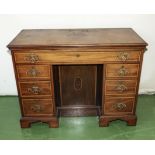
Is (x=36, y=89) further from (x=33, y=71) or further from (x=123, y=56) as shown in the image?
(x=123, y=56)

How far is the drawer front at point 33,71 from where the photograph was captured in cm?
183

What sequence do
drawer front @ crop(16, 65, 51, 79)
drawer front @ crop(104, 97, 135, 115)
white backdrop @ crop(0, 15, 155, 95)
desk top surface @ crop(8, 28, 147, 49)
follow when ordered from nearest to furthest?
1. desk top surface @ crop(8, 28, 147, 49)
2. drawer front @ crop(16, 65, 51, 79)
3. drawer front @ crop(104, 97, 135, 115)
4. white backdrop @ crop(0, 15, 155, 95)

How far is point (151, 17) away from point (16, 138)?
181 cm

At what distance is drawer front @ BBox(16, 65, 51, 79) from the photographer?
6.00 ft

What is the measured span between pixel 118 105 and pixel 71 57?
653 mm

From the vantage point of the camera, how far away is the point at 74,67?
214cm

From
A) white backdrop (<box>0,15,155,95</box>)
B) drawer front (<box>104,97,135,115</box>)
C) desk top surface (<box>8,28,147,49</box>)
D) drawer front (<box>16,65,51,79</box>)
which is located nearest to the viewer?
desk top surface (<box>8,28,147,49</box>)

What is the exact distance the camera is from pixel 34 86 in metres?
1.92

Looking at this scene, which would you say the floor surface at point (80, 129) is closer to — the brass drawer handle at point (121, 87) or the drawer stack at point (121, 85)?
the drawer stack at point (121, 85)

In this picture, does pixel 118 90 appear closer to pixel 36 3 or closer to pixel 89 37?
pixel 89 37

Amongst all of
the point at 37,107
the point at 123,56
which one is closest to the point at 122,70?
the point at 123,56

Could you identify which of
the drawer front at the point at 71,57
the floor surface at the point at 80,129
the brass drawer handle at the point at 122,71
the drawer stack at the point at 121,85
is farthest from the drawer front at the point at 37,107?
the brass drawer handle at the point at 122,71

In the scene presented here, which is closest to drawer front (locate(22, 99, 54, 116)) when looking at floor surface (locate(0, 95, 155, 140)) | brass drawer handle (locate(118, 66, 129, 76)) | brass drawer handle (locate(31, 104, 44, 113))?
brass drawer handle (locate(31, 104, 44, 113))

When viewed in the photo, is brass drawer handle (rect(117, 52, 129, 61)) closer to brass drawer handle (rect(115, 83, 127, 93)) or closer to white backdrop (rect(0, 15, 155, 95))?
brass drawer handle (rect(115, 83, 127, 93))
